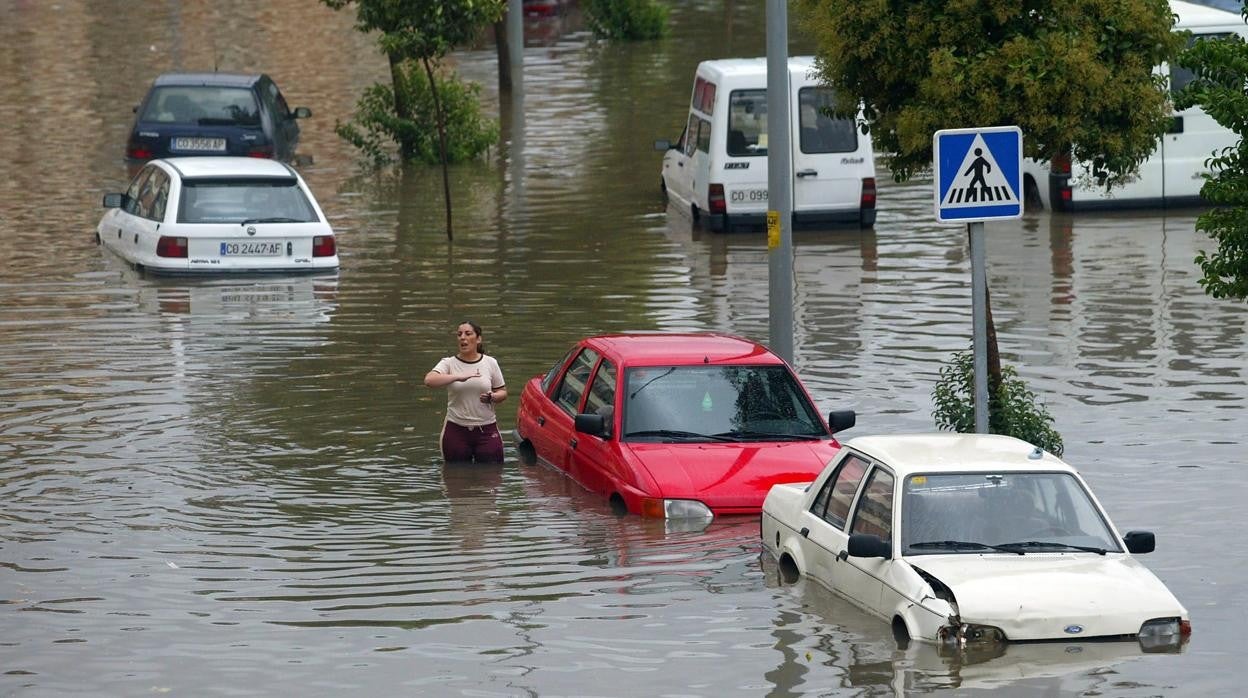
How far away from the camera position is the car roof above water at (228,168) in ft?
75.5

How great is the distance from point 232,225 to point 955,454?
13.1m

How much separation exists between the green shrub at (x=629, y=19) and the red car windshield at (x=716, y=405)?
39.4 metres

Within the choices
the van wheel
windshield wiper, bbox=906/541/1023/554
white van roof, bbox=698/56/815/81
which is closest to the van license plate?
white van roof, bbox=698/56/815/81

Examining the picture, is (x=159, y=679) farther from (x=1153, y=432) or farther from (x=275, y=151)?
(x=275, y=151)

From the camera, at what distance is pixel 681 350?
1452 cm

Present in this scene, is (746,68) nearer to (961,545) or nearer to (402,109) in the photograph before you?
(402,109)

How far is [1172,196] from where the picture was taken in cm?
2789

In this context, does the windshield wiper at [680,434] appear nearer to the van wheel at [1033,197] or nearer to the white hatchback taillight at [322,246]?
the white hatchback taillight at [322,246]

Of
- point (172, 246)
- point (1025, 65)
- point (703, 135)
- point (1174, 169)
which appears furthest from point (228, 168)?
point (1174, 169)

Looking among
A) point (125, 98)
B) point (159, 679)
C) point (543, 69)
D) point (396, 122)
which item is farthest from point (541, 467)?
→ point (543, 69)

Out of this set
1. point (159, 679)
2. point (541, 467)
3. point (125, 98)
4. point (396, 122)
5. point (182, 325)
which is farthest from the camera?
point (125, 98)

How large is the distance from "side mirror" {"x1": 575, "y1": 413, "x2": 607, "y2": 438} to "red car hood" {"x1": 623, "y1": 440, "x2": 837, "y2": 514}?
0.76 ft

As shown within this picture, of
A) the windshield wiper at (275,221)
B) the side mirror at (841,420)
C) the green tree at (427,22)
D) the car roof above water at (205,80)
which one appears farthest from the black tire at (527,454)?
the car roof above water at (205,80)

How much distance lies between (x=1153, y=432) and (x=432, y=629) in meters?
6.98
